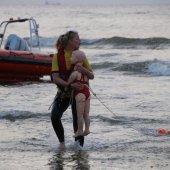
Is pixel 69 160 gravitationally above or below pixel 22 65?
above

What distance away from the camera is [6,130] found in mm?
9188

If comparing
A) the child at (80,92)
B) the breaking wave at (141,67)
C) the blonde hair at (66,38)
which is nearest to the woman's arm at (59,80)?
the child at (80,92)

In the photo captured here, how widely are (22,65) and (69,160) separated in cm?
917

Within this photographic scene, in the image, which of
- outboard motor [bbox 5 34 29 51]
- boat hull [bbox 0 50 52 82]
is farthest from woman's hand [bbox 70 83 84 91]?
outboard motor [bbox 5 34 29 51]

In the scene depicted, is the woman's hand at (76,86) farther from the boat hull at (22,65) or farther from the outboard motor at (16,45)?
the outboard motor at (16,45)

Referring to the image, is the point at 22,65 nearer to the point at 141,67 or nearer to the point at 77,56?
the point at 141,67

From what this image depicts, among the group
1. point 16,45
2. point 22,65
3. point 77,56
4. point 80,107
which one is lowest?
point 22,65

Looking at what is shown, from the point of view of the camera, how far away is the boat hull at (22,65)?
16.0 meters

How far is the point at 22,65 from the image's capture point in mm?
16250

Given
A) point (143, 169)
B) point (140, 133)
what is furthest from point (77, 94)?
point (140, 133)

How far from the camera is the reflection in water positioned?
6.97m

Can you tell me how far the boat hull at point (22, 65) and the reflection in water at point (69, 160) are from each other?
27.7 ft

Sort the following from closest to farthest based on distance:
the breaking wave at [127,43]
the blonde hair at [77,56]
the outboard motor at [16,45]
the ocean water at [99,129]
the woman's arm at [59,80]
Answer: the ocean water at [99,129] < the blonde hair at [77,56] < the woman's arm at [59,80] < the outboard motor at [16,45] < the breaking wave at [127,43]

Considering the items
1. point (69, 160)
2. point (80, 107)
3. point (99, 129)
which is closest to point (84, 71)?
point (80, 107)
